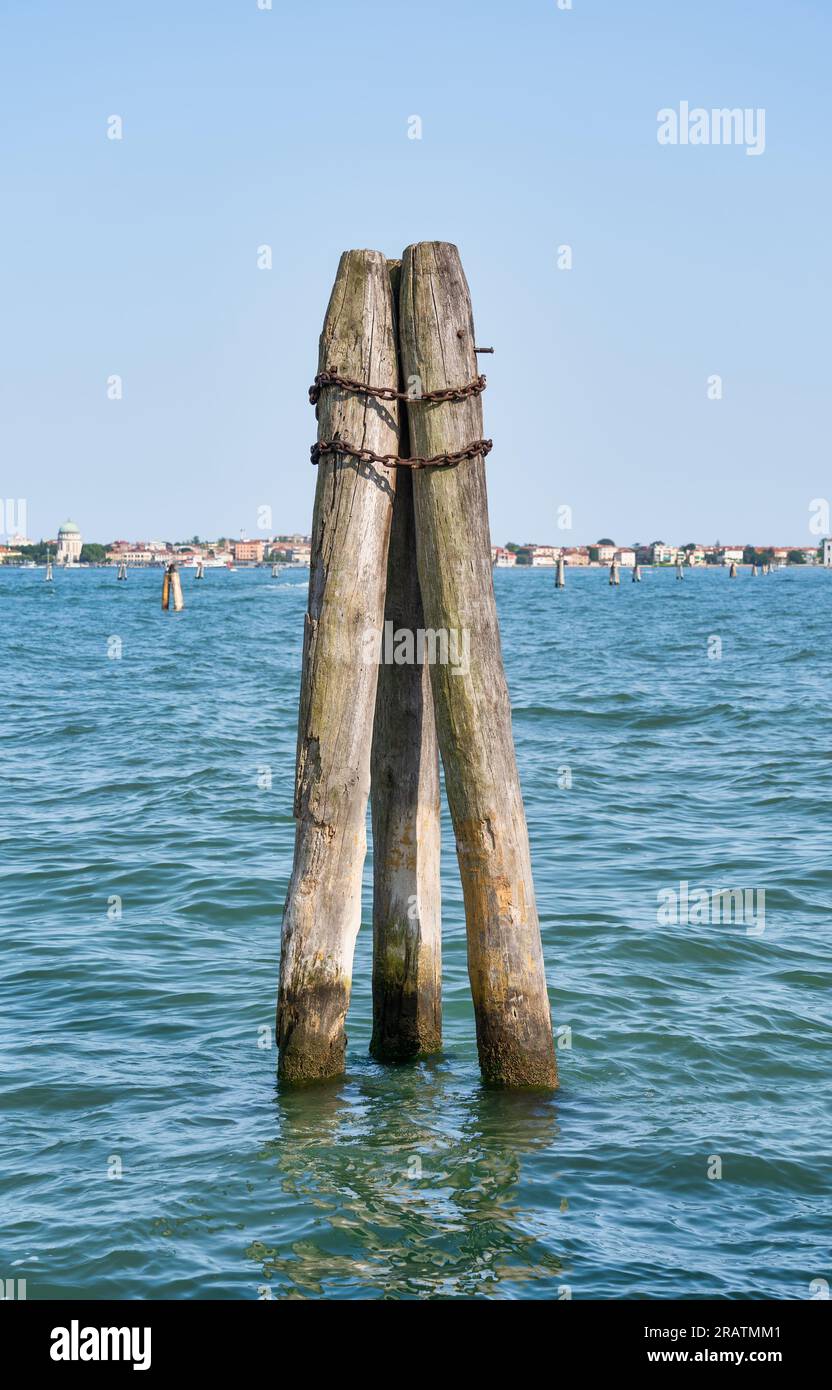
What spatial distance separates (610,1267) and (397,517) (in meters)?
3.54

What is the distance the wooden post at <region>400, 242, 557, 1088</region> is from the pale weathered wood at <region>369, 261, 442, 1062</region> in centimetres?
45

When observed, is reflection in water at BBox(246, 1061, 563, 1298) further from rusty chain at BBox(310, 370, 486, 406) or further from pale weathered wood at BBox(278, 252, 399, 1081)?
rusty chain at BBox(310, 370, 486, 406)

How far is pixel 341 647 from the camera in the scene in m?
6.54

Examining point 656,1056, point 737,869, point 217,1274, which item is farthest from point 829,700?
point 217,1274

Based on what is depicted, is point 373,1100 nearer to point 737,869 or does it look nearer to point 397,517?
point 397,517

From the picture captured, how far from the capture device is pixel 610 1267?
530 cm

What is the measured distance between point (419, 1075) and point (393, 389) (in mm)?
3460

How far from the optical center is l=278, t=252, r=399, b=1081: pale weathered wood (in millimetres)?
6547

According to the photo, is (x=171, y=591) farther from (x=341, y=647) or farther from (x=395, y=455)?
(x=341, y=647)
